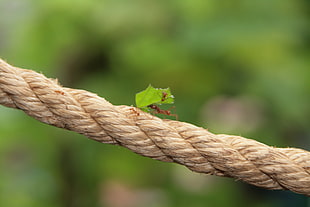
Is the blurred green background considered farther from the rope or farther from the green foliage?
the rope

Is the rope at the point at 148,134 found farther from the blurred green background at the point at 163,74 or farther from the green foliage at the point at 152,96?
the blurred green background at the point at 163,74

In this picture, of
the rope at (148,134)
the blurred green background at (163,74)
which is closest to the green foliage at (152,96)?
the rope at (148,134)

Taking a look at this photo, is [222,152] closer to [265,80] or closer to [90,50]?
[265,80]

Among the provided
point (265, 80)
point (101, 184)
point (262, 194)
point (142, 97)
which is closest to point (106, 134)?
point (142, 97)

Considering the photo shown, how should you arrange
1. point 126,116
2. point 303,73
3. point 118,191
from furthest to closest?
1. point 118,191
2. point 303,73
3. point 126,116

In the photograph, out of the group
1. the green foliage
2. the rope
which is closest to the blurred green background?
the green foliage
